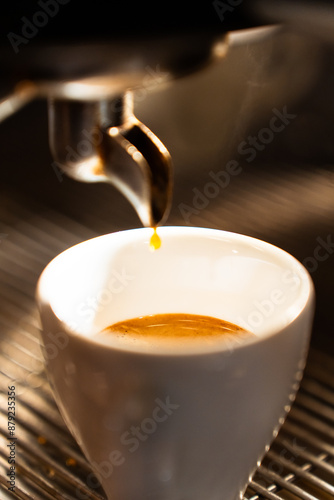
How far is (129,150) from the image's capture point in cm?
32

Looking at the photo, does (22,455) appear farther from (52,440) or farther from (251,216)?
(251,216)

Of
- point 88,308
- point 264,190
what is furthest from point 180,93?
point 88,308

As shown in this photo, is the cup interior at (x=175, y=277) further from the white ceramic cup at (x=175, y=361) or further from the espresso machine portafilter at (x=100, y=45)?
the espresso machine portafilter at (x=100, y=45)

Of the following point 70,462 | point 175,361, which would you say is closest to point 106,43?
point 175,361

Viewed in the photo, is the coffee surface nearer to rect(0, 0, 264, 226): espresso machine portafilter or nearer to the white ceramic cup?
the white ceramic cup

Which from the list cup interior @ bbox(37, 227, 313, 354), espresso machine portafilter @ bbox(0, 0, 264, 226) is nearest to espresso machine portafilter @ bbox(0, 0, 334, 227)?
espresso machine portafilter @ bbox(0, 0, 264, 226)

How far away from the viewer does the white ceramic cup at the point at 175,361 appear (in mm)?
304

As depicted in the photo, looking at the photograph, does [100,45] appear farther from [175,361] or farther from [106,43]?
[175,361]

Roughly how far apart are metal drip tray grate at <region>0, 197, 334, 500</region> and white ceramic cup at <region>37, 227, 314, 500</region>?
0.02 meters

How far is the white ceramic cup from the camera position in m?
0.30

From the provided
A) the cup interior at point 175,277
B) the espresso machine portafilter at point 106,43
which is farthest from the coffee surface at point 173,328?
the espresso machine portafilter at point 106,43

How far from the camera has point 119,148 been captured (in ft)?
1.05

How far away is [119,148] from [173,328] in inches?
3.7

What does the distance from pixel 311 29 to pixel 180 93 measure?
0.24 metres
